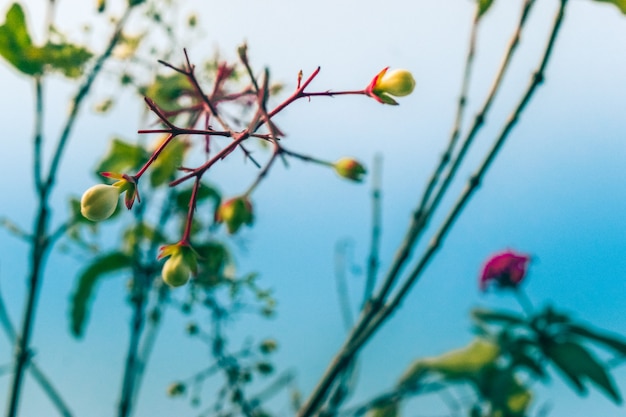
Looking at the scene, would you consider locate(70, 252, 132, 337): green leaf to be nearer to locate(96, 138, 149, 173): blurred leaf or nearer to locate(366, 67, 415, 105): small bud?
locate(96, 138, 149, 173): blurred leaf

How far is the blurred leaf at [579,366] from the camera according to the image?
5.07ft

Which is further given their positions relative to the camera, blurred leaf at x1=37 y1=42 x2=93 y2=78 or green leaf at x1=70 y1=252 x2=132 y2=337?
green leaf at x1=70 y1=252 x2=132 y2=337

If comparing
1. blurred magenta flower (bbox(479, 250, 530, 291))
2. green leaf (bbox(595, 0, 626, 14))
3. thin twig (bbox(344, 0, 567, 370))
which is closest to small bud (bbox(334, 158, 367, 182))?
thin twig (bbox(344, 0, 567, 370))

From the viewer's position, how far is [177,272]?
35.5 inches

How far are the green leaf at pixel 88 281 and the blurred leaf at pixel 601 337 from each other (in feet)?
4.33

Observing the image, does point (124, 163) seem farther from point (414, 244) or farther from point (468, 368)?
point (468, 368)

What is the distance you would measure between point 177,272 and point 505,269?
1574mm

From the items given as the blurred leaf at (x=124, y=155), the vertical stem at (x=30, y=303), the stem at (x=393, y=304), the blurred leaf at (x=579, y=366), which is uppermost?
the blurred leaf at (x=124, y=155)

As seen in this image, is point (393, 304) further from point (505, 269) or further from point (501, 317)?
point (505, 269)

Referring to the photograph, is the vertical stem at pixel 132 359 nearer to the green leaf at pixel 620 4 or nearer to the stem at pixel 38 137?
the stem at pixel 38 137

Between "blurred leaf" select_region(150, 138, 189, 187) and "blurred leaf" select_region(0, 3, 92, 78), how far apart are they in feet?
1.03

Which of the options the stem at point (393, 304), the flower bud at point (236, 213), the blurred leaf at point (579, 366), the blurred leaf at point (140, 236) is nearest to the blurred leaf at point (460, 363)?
the blurred leaf at point (579, 366)

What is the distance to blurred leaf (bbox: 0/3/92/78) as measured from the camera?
1.36 m

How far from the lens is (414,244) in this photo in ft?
3.79
